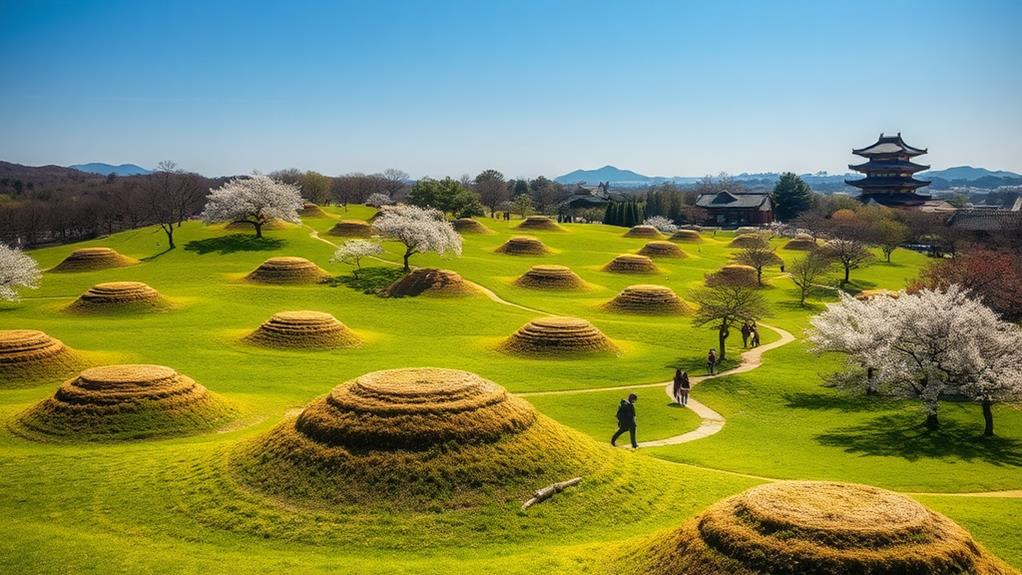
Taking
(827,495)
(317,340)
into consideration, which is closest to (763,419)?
(827,495)

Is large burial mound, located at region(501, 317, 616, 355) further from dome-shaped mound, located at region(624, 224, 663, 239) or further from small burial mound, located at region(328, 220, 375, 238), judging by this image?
dome-shaped mound, located at region(624, 224, 663, 239)

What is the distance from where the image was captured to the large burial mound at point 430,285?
198 ft

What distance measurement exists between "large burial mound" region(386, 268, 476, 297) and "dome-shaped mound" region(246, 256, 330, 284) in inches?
282

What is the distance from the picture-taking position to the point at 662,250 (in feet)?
299

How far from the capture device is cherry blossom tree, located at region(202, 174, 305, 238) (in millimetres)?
80188

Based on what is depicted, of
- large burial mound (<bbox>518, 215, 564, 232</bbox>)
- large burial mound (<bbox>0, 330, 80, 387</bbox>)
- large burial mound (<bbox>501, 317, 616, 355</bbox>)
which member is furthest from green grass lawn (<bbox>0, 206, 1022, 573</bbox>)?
large burial mound (<bbox>518, 215, 564, 232</bbox>)

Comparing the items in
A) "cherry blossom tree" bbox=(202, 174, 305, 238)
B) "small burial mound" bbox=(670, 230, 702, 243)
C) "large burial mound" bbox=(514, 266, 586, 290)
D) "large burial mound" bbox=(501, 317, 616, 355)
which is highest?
"cherry blossom tree" bbox=(202, 174, 305, 238)

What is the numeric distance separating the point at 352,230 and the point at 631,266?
117 ft

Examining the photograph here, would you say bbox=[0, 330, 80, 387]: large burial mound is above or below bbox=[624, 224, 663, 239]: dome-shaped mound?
below

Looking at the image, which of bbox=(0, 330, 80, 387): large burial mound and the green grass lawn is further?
bbox=(0, 330, 80, 387): large burial mound

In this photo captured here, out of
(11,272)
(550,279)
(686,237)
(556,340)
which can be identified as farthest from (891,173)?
(11,272)

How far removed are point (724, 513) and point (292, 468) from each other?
10959 millimetres

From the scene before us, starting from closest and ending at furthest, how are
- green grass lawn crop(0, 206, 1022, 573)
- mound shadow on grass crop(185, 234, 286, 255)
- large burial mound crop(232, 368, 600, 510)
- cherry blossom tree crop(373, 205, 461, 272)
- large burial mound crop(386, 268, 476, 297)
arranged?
green grass lawn crop(0, 206, 1022, 573) < large burial mound crop(232, 368, 600, 510) < large burial mound crop(386, 268, 476, 297) < cherry blossom tree crop(373, 205, 461, 272) < mound shadow on grass crop(185, 234, 286, 255)

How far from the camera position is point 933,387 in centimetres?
2992
